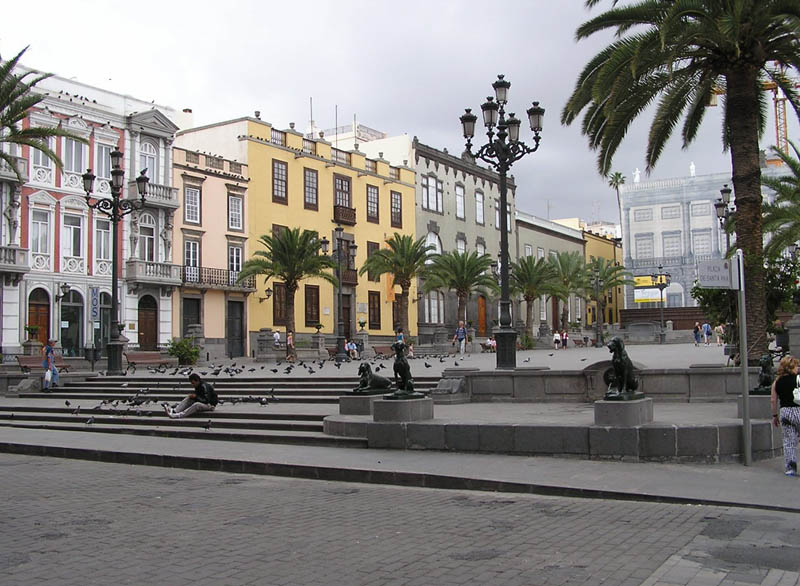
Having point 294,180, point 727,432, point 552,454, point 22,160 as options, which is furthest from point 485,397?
point 294,180

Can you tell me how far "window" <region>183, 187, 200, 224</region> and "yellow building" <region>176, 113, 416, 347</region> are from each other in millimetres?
→ 3298

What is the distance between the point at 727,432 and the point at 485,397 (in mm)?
7198

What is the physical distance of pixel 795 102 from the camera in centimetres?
1698

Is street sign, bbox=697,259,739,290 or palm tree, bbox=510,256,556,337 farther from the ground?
palm tree, bbox=510,256,556,337

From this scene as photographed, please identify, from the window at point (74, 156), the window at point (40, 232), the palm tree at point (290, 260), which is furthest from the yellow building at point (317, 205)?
the window at point (40, 232)

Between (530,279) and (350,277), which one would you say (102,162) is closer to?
(350,277)

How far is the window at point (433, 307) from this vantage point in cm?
5722

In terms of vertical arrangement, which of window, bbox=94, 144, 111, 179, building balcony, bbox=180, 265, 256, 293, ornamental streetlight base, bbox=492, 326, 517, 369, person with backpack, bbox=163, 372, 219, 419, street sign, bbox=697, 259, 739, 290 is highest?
window, bbox=94, 144, 111, 179

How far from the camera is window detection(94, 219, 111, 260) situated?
1473 inches

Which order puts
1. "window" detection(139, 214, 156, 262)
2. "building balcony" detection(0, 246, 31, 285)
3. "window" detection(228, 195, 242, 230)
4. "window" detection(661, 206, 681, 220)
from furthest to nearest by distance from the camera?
"window" detection(661, 206, 681, 220) < "window" detection(228, 195, 242, 230) < "window" detection(139, 214, 156, 262) < "building balcony" detection(0, 246, 31, 285)

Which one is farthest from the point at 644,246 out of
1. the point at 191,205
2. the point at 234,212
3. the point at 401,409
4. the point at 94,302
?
the point at 401,409

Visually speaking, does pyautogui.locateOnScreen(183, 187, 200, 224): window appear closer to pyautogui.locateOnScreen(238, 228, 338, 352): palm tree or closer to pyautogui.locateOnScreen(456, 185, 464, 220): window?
pyautogui.locateOnScreen(238, 228, 338, 352): palm tree

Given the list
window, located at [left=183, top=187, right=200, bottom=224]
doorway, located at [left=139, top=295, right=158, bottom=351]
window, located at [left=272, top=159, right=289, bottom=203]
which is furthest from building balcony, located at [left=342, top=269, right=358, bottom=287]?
doorway, located at [left=139, top=295, right=158, bottom=351]

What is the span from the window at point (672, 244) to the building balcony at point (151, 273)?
5586 centimetres
